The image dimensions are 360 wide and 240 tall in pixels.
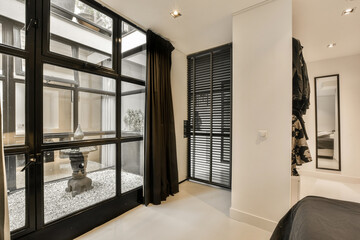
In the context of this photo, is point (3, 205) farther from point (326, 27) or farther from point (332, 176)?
point (332, 176)

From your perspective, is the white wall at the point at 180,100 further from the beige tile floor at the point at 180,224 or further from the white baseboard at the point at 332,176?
the white baseboard at the point at 332,176

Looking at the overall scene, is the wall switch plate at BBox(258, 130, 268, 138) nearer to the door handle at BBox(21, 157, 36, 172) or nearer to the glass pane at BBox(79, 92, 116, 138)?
the glass pane at BBox(79, 92, 116, 138)

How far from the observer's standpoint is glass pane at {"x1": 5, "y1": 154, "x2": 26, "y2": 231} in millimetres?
1334

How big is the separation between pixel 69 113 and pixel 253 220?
2.58 meters

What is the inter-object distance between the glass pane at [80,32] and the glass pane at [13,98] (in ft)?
1.19

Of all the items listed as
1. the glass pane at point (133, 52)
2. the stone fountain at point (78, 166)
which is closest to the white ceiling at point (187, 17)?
the glass pane at point (133, 52)

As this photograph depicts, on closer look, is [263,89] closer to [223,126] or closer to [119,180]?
[223,126]

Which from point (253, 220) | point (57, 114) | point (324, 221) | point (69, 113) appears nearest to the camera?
point (324, 221)

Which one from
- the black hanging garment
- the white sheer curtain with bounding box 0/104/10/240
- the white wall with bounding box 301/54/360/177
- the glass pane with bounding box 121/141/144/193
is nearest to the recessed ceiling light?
the black hanging garment

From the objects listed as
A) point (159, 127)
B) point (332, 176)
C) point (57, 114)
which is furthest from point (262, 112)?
point (332, 176)

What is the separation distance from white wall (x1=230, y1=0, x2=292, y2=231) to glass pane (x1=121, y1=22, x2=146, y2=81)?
4.72 ft

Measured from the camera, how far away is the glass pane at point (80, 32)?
1.60 metres

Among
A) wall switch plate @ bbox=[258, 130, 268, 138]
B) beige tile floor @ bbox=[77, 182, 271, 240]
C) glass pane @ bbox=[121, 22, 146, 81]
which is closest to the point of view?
beige tile floor @ bbox=[77, 182, 271, 240]

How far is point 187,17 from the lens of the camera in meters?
2.09
